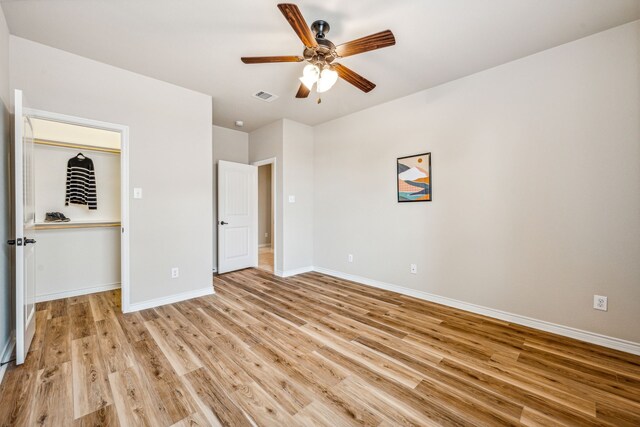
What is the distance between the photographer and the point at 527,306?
265 cm

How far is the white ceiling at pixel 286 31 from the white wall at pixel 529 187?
0.32 metres

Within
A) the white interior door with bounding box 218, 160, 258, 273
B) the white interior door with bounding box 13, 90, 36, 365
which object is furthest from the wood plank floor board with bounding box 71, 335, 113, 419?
the white interior door with bounding box 218, 160, 258, 273

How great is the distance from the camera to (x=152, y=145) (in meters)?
3.12

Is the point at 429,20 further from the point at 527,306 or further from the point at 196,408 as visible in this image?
the point at 196,408

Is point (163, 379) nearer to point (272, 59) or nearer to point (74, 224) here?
point (272, 59)

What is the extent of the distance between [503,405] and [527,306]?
1442 mm

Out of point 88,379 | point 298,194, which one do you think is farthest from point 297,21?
point 298,194

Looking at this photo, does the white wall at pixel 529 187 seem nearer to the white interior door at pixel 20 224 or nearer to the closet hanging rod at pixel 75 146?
the white interior door at pixel 20 224

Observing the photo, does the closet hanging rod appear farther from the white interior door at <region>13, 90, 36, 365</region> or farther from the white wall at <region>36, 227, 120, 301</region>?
the white interior door at <region>13, 90, 36, 365</region>

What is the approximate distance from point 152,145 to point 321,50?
231 cm

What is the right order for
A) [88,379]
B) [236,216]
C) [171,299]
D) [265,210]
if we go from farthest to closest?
[265,210], [236,216], [171,299], [88,379]

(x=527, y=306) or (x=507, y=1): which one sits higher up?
(x=507, y=1)

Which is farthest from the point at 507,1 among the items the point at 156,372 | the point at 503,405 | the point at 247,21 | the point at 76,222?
the point at 76,222

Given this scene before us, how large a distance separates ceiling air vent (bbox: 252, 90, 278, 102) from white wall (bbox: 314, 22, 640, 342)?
1.48 meters
